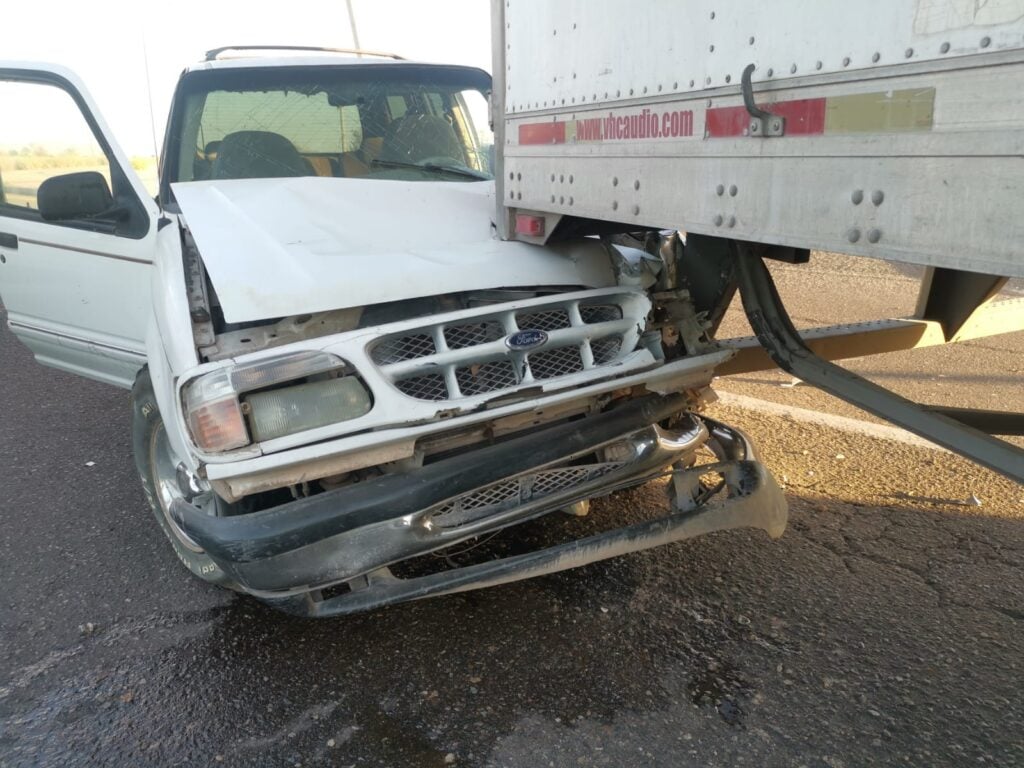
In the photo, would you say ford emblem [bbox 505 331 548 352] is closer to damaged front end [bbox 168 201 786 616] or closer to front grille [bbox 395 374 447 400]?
damaged front end [bbox 168 201 786 616]

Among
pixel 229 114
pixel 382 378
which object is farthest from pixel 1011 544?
pixel 229 114

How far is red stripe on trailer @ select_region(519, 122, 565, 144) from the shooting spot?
119 inches

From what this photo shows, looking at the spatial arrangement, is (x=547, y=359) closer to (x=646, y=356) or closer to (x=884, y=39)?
(x=646, y=356)

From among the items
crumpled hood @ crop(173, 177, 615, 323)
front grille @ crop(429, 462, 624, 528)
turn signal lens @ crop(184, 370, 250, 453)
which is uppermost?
crumpled hood @ crop(173, 177, 615, 323)

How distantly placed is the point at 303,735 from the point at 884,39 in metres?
2.46

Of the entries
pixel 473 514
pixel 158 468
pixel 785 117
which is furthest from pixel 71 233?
pixel 785 117

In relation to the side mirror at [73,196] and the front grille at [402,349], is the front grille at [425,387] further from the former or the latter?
the side mirror at [73,196]

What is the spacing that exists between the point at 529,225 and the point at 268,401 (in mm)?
1292

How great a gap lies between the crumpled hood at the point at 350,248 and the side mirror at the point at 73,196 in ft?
1.59

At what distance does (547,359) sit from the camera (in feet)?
9.39

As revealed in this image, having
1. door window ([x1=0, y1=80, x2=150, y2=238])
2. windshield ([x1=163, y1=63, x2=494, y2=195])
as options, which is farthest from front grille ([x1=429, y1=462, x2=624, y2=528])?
door window ([x1=0, y1=80, x2=150, y2=238])

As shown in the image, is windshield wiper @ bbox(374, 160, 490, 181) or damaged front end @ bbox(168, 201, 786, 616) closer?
damaged front end @ bbox(168, 201, 786, 616)

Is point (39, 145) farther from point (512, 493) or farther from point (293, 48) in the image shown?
point (512, 493)

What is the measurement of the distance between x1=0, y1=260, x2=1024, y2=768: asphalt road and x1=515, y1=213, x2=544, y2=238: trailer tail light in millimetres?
1320
